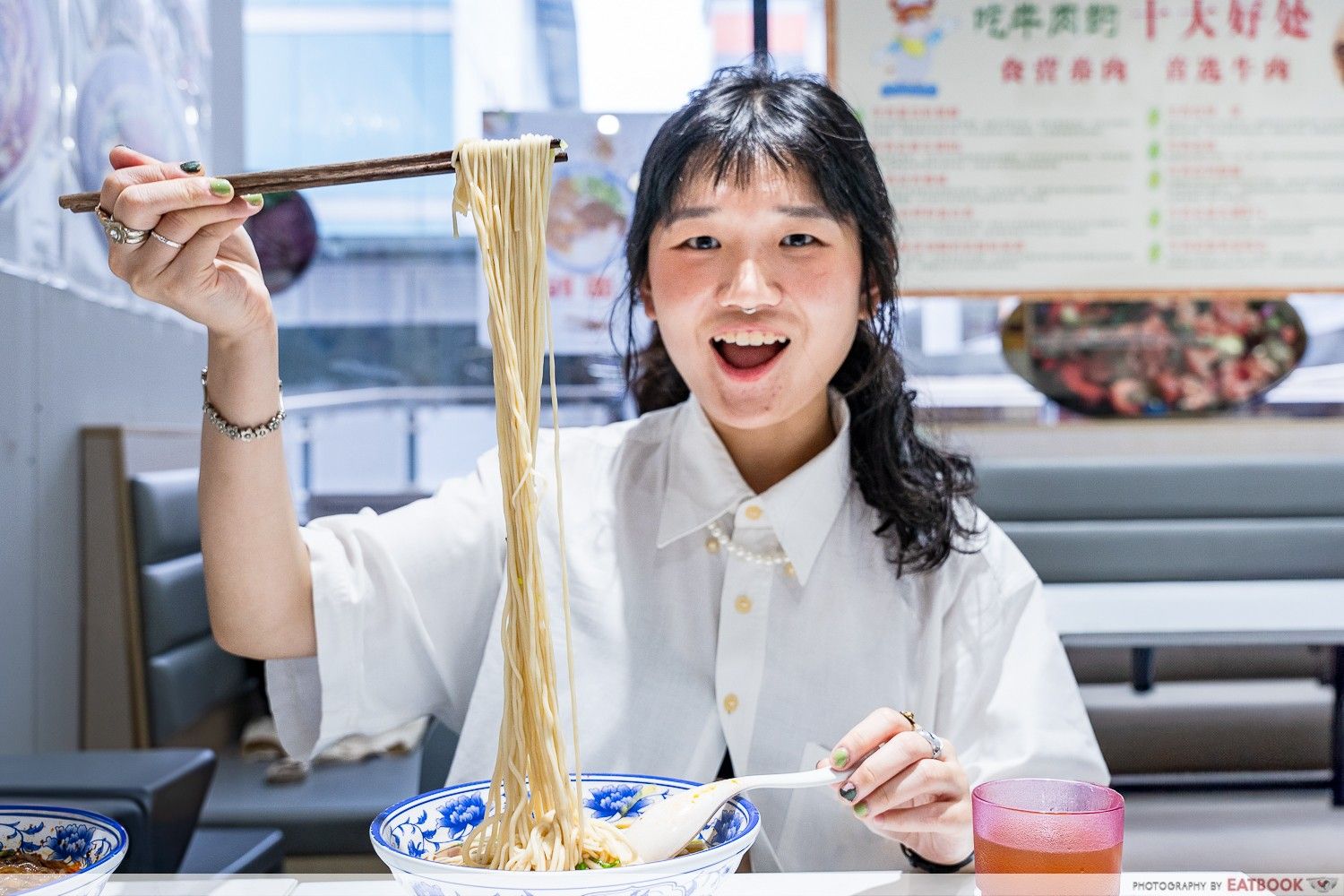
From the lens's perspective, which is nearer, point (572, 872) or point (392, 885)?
point (572, 872)

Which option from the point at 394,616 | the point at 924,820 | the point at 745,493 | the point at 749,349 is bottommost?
the point at 924,820

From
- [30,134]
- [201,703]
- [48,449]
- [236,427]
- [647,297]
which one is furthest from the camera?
[201,703]

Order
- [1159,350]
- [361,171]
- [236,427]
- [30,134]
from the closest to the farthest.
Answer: [361,171] → [236,427] → [30,134] → [1159,350]

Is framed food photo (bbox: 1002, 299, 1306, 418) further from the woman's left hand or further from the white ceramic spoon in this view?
the white ceramic spoon

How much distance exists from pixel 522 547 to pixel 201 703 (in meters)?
1.94

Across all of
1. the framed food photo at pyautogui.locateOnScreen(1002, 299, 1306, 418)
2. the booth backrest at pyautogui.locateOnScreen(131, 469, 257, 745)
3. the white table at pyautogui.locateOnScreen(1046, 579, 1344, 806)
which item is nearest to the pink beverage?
the white table at pyautogui.locateOnScreen(1046, 579, 1344, 806)

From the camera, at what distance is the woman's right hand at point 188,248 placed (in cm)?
82

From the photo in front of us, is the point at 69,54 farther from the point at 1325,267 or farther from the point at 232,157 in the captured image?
the point at 1325,267

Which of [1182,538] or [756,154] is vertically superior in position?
[756,154]

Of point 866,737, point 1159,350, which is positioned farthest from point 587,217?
point 866,737

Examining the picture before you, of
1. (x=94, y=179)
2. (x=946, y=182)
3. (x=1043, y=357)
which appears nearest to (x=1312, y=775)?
(x=1043, y=357)

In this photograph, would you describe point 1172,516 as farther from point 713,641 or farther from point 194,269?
point 194,269

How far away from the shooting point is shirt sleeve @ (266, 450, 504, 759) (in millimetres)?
1115

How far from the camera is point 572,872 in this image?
25.4 inches
